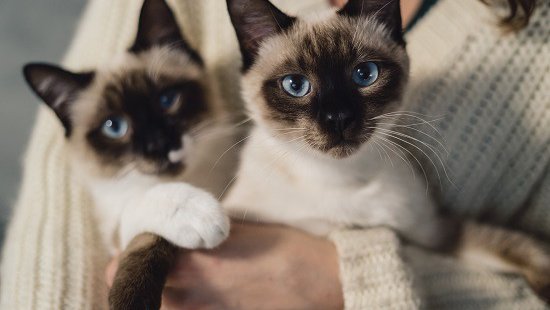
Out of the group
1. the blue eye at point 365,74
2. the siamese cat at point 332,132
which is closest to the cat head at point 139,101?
the siamese cat at point 332,132

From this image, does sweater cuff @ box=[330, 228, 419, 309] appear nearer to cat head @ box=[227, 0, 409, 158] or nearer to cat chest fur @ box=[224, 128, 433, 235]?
cat chest fur @ box=[224, 128, 433, 235]

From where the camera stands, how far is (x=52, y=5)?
1.92m

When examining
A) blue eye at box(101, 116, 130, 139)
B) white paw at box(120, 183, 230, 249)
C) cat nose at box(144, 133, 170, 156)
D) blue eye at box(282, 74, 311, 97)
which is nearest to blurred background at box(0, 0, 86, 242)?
blue eye at box(101, 116, 130, 139)

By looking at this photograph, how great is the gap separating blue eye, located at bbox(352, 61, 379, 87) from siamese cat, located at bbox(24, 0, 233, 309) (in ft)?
1.45

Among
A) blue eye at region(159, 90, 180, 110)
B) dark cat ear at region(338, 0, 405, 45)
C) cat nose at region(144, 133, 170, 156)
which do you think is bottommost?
cat nose at region(144, 133, 170, 156)

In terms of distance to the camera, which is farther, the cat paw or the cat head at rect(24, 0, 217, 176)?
the cat head at rect(24, 0, 217, 176)

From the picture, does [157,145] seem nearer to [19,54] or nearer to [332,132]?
[332,132]

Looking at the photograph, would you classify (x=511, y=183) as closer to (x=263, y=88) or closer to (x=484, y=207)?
(x=484, y=207)

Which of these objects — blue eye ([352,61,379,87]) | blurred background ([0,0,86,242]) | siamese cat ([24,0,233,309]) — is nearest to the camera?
blue eye ([352,61,379,87])

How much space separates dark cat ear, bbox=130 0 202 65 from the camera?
117 centimetres

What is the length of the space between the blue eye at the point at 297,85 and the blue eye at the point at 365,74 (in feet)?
0.32

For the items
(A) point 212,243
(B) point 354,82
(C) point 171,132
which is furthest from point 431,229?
(C) point 171,132

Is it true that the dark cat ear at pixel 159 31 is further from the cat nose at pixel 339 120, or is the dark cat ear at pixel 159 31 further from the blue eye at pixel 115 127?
the cat nose at pixel 339 120

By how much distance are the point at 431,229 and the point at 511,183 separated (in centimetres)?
22
